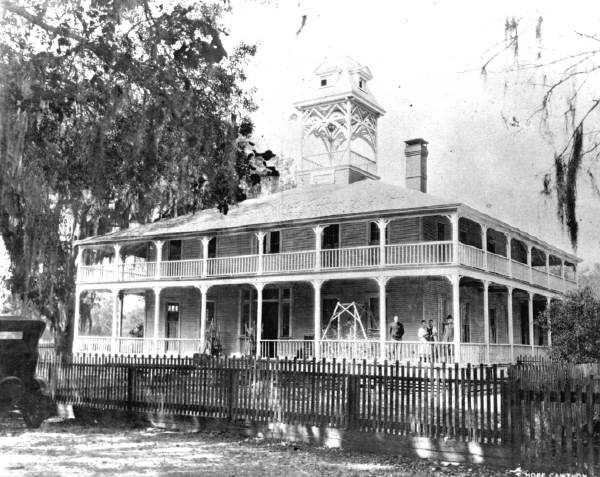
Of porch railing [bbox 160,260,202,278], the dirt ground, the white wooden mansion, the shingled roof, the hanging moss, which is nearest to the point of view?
the hanging moss

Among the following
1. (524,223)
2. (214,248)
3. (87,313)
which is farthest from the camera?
(524,223)

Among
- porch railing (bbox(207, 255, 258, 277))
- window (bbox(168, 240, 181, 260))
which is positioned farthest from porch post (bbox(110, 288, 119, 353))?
porch railing (bbox(207, 255, 258, 277))

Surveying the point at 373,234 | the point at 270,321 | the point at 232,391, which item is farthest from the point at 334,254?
the point at 232,391

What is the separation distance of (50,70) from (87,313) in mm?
29949

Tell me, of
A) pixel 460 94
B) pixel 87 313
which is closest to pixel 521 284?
pixel 87 313

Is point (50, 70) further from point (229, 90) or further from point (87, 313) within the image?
point (87, 313)

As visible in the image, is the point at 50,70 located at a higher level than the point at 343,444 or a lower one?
higher

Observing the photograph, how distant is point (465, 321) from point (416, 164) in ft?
23.3

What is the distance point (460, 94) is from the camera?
53219 millimetres

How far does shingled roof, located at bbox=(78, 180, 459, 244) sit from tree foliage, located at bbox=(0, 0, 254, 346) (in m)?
10.7

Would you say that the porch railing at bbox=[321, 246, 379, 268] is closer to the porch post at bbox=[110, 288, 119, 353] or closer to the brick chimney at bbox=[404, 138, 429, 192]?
the brick chimney at bbox=[404, 138, 429, 192]

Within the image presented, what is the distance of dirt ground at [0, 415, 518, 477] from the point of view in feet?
25.9

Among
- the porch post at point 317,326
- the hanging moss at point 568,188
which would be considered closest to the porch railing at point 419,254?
the porch post at point 317,326

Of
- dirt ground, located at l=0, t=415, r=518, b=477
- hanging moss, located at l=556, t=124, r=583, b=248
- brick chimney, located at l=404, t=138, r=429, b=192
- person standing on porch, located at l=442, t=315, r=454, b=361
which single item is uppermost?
brick chimney, located at l=404, t=138, r=429, b=192
